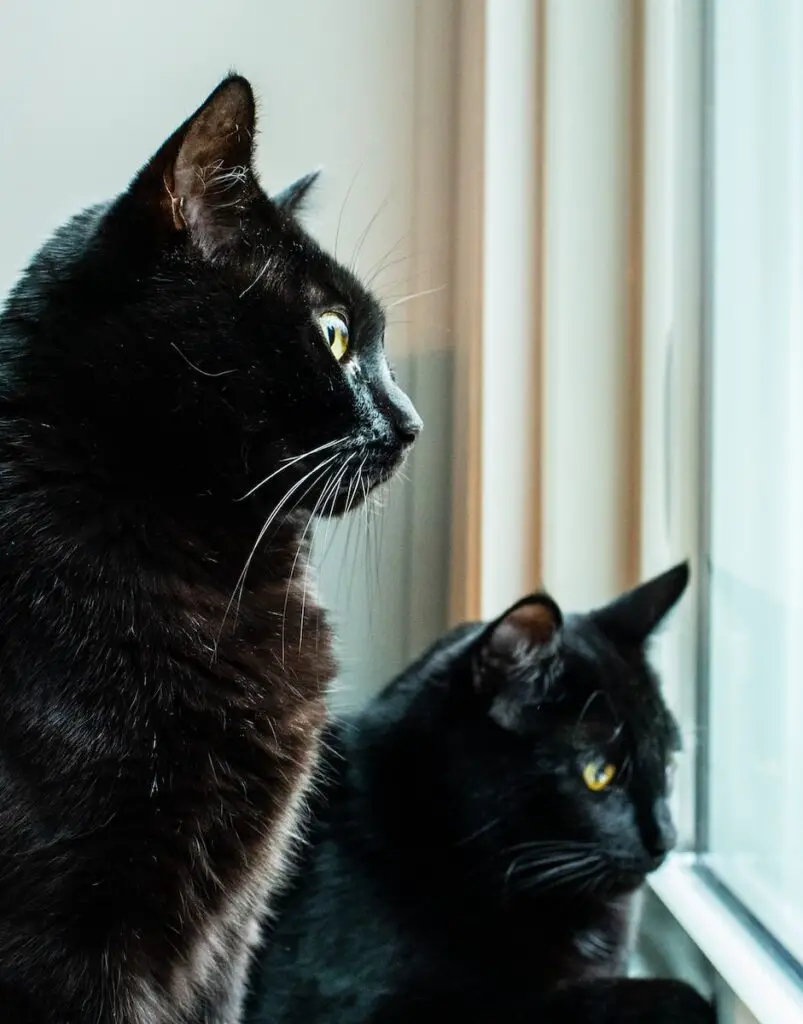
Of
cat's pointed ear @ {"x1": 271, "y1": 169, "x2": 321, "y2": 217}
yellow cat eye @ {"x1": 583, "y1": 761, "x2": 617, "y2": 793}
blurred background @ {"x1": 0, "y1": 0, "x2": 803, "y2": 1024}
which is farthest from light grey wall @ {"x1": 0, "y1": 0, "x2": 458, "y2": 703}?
yellow cat eye @ {"x1": 583, "y1": 761, "x2": 617, "y2": 793}

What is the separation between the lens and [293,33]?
1190 mm

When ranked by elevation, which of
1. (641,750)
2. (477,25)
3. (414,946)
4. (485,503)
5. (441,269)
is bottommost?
(414,946)

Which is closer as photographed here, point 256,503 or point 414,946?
point 256,503

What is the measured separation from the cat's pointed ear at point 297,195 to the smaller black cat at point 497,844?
410 mm

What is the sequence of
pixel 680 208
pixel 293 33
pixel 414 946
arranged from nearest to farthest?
pixel 414 946
pixel 680 208
pixel 293 33

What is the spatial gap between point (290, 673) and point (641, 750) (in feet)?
1.18

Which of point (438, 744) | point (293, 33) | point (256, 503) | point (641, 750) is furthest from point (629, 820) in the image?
point (293, 33)

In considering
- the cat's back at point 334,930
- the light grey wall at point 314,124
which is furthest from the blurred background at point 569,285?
the cat's back at point 334,930

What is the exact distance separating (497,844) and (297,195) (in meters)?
0.61

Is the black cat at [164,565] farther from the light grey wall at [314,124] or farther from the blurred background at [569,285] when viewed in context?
the light grey wall at [314,124]

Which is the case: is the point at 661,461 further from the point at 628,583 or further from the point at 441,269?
the point at 441,269

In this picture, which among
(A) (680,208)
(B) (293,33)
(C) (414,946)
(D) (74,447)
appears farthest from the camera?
(B) (293,33)

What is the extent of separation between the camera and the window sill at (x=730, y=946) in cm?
74

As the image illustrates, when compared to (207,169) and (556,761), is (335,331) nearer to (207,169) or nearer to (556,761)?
(207,169)
